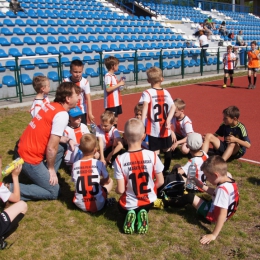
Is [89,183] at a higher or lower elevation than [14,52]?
lower

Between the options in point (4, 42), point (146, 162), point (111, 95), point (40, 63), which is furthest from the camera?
point (4, 42)

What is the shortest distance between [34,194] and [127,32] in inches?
706

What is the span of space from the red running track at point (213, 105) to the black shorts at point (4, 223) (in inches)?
176

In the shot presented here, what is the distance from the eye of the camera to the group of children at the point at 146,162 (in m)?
3.82

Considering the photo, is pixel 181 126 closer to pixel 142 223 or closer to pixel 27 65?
pixel 142 223

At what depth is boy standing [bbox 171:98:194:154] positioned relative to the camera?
6.20 metres

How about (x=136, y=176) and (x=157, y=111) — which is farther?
(x=157, y=111)

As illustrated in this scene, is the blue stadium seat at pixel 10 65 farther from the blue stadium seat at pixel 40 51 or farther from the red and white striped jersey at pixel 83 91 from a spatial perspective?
the red and white striped jersey at pixel 83 91

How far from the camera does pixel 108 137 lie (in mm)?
6262

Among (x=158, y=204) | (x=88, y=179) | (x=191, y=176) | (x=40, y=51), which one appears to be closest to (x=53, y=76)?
(x=40, y=51)

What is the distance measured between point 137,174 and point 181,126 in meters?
2.81

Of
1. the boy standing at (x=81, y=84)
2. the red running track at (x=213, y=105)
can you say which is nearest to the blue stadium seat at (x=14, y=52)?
the red running track at (x=213, y=105)

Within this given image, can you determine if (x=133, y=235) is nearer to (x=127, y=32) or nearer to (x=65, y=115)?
(x=65, y=115)

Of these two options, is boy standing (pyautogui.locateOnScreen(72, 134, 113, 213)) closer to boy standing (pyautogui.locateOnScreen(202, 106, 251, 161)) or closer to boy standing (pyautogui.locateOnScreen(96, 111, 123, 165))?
boy standing (pyautogui.locateOnScreen(96, 111, 123, 165))
